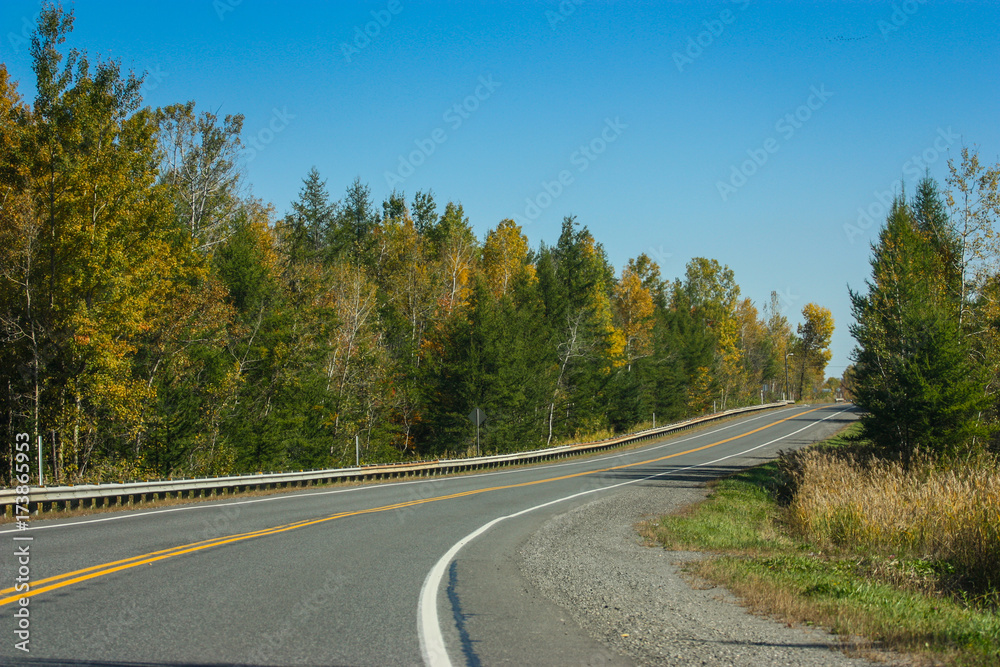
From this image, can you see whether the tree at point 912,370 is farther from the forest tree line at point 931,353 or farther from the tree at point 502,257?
the tree at point 502,257

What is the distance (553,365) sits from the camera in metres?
49.6

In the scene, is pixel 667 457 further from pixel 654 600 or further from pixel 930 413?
pixel 654 600

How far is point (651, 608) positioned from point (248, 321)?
29693 mm

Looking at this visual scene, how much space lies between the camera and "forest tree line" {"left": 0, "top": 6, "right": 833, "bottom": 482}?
19500 mm

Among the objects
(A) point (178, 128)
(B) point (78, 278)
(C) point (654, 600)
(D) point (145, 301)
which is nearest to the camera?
(C) point (654, 600)

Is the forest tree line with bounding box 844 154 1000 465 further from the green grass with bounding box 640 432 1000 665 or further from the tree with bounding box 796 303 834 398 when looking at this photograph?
the tree with bounding box 796 303 834 398

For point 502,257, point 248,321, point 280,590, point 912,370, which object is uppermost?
point 502,257

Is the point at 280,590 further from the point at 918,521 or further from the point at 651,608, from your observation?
the point at 918,521

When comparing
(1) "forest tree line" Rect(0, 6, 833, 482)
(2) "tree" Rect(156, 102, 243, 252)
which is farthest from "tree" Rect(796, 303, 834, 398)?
(2) "tree" Rect(156, 102, 243, 252)

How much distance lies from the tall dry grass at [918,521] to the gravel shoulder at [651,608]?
374 cm

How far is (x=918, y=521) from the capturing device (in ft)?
39.6

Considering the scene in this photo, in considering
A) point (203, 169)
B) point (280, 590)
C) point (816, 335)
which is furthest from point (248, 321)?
point (816, 335)

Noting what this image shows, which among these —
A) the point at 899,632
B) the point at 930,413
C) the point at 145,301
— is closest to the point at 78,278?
the point at 145,301

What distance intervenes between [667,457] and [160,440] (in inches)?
1005
